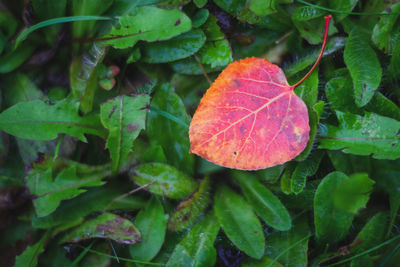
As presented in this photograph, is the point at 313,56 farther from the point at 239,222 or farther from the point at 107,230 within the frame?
the point at 107,230

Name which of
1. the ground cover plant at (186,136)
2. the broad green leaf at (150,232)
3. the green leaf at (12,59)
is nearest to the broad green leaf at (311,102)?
the ground cover plant at (186,136)

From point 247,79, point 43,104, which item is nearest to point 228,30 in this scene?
point 247,79

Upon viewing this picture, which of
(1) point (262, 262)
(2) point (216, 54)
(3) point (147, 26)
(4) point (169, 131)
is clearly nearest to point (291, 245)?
(1) point (262, 262)

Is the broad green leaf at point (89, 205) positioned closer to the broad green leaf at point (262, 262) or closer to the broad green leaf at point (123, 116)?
the broad green leaf at point (123, 116)

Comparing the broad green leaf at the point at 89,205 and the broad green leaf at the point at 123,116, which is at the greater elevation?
the broad green leaf at the point at 123,116

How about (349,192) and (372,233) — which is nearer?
(349,192)

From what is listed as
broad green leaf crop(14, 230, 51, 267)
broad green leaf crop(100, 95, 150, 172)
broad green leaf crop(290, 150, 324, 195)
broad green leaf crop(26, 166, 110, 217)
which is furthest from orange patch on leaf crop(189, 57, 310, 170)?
broad green leaf crop(14, 230, 51, 267)

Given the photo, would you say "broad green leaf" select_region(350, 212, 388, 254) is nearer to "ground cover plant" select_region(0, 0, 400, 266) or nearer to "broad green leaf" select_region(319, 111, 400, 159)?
"ground cover plant" select_region(0, 0, 400, 266)
